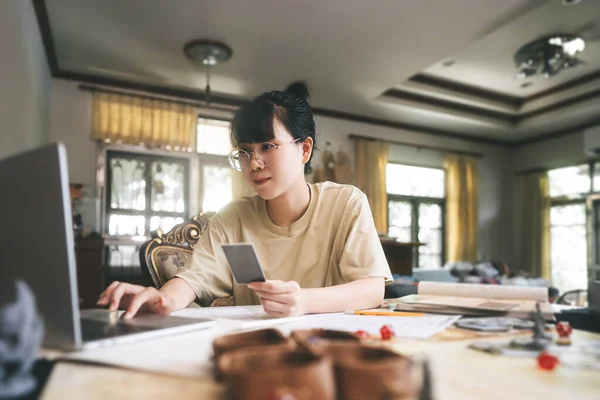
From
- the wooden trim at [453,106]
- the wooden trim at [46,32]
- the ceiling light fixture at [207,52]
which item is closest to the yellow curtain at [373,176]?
the wooden trim at [453,106]

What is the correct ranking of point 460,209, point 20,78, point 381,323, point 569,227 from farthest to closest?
point 460,209, point 569,227, point 20,78, point 381,323

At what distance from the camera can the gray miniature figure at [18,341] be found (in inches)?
15.0

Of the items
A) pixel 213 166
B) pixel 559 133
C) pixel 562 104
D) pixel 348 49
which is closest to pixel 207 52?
pixel 348 49

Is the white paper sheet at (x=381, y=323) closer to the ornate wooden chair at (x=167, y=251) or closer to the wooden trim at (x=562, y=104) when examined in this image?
the ornate wooden chair at (x=167, y=251)

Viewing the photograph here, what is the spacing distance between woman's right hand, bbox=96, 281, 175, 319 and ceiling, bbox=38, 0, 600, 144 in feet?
9.33

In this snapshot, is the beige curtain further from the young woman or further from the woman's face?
the woman's face

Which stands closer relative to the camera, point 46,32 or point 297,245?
point 297,245

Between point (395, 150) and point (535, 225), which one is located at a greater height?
point (395, 150)

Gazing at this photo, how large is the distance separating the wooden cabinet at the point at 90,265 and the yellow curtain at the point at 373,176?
3.44 metres

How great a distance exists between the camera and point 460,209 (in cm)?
697

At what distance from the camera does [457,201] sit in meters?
6.97

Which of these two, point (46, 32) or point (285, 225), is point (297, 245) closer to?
point (285, 225)

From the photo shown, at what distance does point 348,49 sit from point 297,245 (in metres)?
3.15

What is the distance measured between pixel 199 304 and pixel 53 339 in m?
0.81
